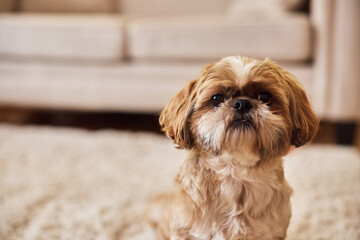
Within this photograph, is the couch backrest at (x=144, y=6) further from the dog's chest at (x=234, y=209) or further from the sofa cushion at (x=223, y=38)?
the dog's chest at (x=234, y=209)

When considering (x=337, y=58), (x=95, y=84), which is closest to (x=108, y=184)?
(x=95, y=84)

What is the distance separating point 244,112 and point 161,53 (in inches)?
50.8

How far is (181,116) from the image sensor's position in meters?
0.91

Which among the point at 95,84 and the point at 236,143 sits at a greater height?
the point at 236,143

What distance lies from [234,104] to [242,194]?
0.22 meters

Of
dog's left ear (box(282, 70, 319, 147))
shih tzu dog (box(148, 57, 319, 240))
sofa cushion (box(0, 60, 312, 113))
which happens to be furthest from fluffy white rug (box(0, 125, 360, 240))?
dog's left ear (box(282, 70, 319, 147))

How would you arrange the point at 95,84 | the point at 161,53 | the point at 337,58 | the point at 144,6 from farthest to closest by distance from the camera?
the point at 144,6, the point at 95,84, the point at 161,53, the point at 337,58

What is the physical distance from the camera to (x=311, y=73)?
1984 mm

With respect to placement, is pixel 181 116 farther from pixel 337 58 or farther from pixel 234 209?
pixel 337 58

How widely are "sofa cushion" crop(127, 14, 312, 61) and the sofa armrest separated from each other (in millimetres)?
72

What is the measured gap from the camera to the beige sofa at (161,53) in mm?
1938

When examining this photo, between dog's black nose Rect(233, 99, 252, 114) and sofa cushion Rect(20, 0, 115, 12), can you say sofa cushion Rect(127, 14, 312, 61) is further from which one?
dog's black nose Rect(233, 99, 252, 114)

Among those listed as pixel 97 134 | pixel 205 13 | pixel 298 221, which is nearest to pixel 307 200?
pixel 298 221

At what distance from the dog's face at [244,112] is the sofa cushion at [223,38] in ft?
3.49
